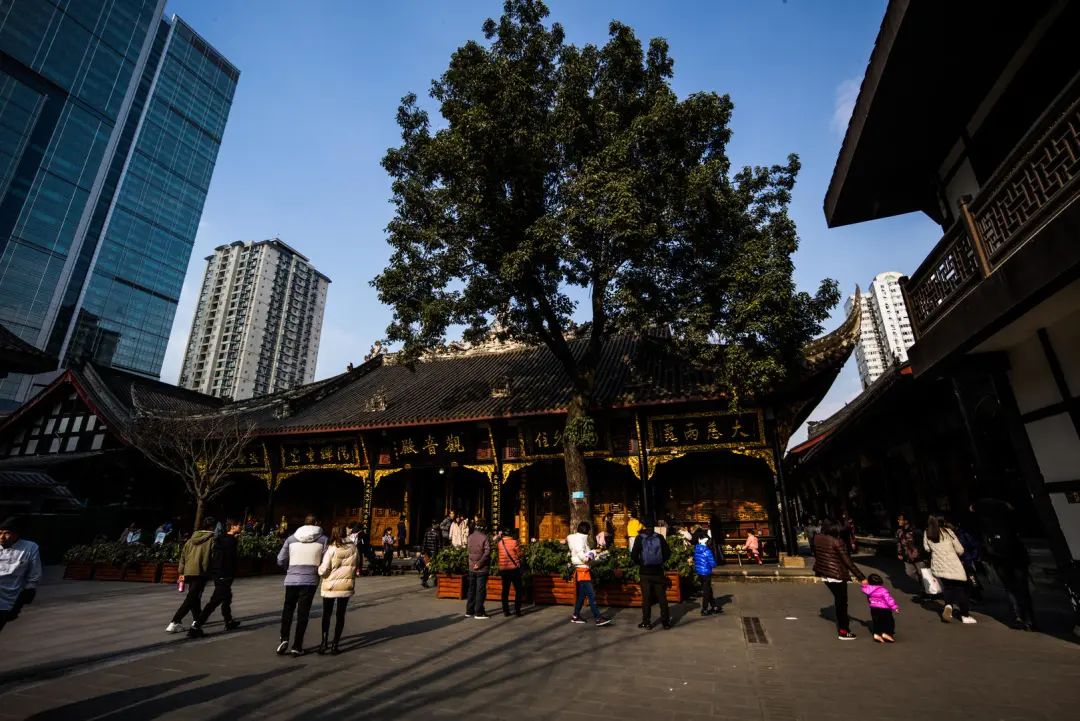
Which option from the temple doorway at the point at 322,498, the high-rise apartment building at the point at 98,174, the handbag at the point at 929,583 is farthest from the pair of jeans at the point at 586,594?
the high-rise apartment building at the point at 98,174

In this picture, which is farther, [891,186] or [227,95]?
[227,95]

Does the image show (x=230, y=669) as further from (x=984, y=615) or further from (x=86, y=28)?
(x=86, y=28)

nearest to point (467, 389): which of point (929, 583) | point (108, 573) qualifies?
point (108, 573)

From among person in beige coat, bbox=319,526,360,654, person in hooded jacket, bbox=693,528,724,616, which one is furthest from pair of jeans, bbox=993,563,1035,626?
person in beige coat, bbox=319,526,360,654

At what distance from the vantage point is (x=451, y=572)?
9750 mm

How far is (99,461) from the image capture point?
61.2 ft

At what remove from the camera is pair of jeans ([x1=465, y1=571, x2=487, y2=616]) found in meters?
7.86

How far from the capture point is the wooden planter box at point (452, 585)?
383 inches

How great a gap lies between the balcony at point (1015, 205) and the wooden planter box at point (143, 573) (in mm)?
16116

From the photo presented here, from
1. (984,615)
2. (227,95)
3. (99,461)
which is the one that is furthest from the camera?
(227,95)

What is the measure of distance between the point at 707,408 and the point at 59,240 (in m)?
72.9

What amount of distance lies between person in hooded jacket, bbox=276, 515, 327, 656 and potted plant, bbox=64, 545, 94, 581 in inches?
415

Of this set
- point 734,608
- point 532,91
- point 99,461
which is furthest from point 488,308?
point 99,461

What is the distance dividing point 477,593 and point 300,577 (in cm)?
298
